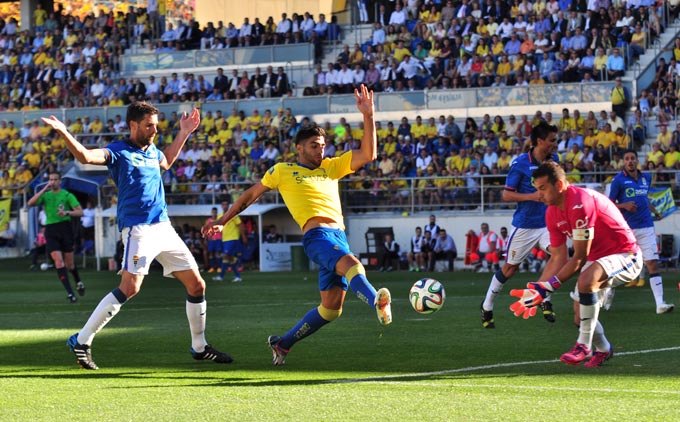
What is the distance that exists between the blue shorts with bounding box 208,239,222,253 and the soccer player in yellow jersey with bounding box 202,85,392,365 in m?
22.4

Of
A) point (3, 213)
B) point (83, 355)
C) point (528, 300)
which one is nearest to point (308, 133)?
point (528, 300)

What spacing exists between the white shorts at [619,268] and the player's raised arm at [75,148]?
13.9 ft

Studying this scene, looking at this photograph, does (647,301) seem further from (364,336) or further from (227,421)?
(227,421)

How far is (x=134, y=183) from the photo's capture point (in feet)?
35.3

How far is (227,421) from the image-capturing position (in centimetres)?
756

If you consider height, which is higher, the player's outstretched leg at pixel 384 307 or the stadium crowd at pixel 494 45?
the stadium crowd at pixel 494 45

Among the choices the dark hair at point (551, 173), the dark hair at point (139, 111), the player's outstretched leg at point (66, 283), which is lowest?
the player's outstretched leg at point (66, 283)

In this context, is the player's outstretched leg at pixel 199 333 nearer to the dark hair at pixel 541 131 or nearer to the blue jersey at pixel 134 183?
the blue jersey at pixel 134 183

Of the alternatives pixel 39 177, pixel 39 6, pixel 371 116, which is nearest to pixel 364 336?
pixel 371 116

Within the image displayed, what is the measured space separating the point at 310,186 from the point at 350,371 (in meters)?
1.67

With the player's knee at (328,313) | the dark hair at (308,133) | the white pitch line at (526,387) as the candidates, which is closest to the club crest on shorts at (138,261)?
the player's knee at (328,313)

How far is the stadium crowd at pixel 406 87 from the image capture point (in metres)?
33.5

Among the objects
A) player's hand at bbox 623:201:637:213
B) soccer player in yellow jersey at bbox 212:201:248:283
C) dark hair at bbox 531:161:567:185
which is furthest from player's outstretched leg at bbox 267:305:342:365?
soccer player in yellow jersey at bbox 212:201:248:283

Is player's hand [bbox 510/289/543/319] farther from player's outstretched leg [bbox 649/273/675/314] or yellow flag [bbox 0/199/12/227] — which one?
yellow flag [bbox 0/199/12/227]
